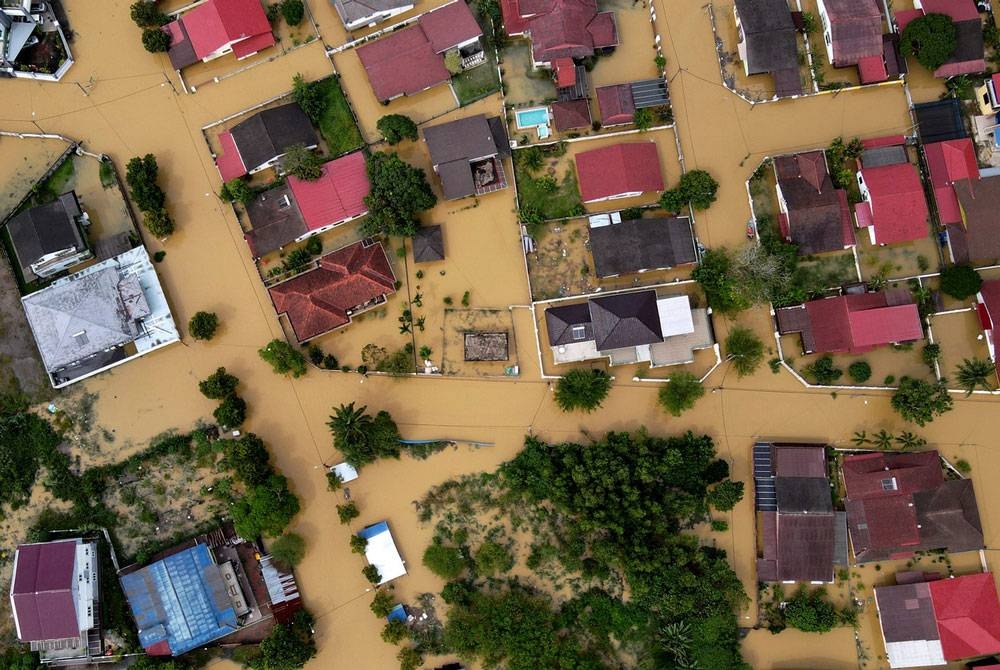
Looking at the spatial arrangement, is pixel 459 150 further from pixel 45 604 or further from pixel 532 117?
pixel 45 604

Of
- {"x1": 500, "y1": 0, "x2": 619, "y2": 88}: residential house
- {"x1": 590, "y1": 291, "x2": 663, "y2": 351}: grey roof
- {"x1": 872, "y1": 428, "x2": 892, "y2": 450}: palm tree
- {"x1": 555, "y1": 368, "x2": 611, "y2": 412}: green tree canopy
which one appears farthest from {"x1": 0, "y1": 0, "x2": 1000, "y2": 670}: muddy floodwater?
{"x1": 590, "y1": 291, "x2": 663, "y2": 351}: grey roof

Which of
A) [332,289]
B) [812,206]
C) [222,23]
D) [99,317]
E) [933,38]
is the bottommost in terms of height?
[812,206]

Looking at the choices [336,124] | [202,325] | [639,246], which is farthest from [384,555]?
[336,124]

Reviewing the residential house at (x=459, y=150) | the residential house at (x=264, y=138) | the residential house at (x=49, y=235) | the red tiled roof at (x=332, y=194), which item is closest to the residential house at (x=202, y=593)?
the residential house at (x=49, y=235)

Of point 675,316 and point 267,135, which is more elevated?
point 267,135

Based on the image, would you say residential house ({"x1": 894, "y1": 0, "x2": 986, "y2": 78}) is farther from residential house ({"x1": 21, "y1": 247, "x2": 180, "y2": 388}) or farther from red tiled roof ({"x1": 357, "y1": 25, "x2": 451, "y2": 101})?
residential house ({"x1": 21, "y1": 247, "x2": 180, "y2": 388})

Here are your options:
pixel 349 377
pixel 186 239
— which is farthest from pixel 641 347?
pixel 186 239
